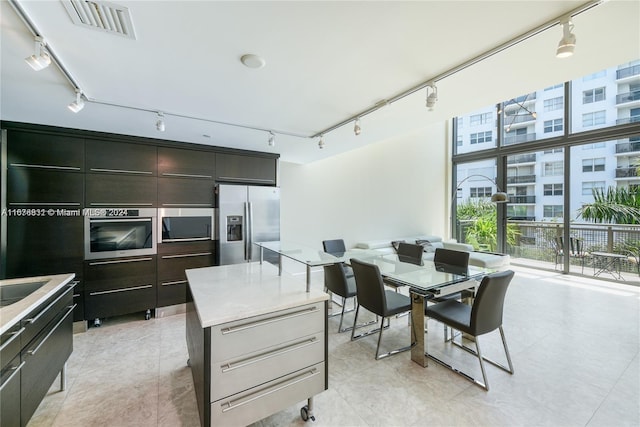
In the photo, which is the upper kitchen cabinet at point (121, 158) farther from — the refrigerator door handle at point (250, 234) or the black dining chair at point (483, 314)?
the black dining chair at point (483, 314)

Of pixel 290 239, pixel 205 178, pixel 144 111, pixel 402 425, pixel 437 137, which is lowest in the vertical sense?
pixel 402 425

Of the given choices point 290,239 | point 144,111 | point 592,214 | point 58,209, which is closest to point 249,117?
point 144,111

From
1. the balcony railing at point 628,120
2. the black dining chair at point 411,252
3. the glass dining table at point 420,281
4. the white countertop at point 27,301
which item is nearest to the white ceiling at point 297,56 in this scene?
the glass dining table at point 420,281

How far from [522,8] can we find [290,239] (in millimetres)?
4388

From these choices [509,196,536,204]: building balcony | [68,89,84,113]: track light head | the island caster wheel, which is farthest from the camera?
[509,196,536,204]: building balcony

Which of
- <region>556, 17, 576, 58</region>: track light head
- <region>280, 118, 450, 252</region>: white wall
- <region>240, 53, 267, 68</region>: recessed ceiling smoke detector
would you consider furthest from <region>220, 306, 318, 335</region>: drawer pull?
<region>280, 118, 450, 252</region>: white wall

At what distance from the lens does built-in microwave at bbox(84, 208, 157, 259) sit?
3.09 metres

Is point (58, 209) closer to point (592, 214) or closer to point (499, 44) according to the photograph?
point (499, 44)

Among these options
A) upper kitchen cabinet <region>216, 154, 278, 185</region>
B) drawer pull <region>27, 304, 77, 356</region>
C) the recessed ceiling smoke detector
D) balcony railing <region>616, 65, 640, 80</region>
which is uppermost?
→ balcony railing <region>616, 65, 640, 80</region>

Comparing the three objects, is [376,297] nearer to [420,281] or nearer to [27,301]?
[420,281]

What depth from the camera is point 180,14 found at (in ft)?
4.30

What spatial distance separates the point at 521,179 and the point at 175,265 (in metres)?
7.36

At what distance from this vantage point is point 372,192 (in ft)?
19.9

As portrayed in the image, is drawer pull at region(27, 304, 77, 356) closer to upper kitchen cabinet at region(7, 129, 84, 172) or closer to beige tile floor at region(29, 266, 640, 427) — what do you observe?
beige tile floor at region(29, 266, 640, 427)
